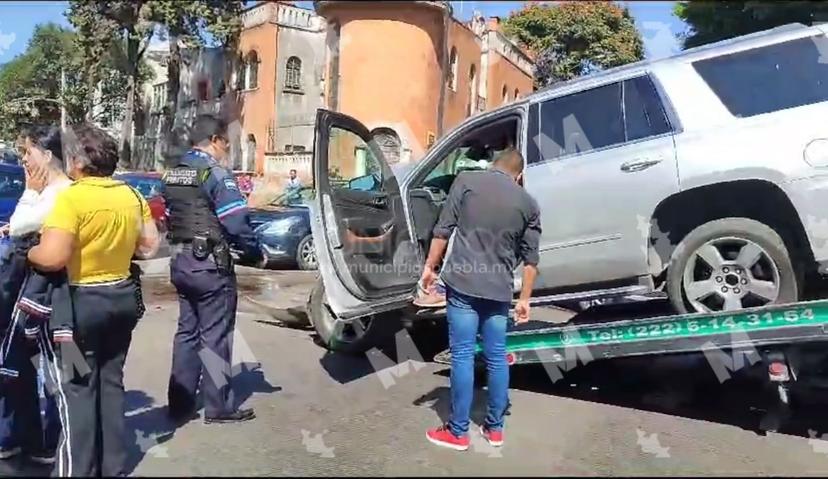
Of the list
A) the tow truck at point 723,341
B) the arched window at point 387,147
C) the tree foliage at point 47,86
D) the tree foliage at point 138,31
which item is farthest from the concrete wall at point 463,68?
the tow truck at point 723,341

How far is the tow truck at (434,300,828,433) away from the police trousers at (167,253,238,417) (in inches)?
64.7

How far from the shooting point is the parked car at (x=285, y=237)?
39.9 feet

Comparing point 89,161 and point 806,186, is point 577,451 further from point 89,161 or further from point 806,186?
point 89,161

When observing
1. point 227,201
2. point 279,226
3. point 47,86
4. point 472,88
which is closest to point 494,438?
point 227,201

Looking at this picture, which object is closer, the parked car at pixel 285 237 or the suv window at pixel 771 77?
the suv window at pixel 771 77

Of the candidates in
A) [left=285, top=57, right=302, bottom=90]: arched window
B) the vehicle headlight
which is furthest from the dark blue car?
[left=285, top=57, right=302, bottom=90]: arched window

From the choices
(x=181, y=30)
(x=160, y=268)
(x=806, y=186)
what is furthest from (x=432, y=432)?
(x=181, y=30)

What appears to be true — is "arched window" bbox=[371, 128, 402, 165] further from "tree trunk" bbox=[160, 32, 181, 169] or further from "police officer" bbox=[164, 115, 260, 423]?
"police officer" bbox=[164, 115, 260, 423]

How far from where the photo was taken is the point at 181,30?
21.8 m

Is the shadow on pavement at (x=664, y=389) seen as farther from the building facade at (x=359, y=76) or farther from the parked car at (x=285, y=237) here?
the parked car at (x=285, y=237)

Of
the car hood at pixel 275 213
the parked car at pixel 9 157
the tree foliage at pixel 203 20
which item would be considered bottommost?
the car hood at pixel 275 213

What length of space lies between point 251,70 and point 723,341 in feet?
72.6

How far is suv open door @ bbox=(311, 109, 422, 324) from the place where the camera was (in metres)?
5.15

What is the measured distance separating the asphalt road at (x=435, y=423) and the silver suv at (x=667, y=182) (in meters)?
0.73
